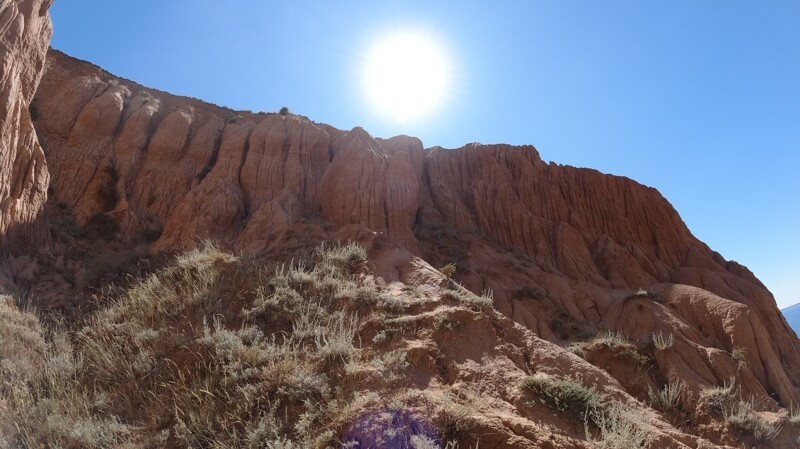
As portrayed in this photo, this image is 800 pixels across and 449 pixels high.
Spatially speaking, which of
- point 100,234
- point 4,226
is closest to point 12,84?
point 4,226

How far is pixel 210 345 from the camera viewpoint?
597 cm

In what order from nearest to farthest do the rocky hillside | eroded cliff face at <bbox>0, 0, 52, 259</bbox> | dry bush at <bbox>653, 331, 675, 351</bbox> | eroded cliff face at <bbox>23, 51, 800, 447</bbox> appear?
the rocky hillside, eroded cliff face at <bbox>0, 0, 52, 259</bbox>, dry bush at <bbox>653, 331, 675, 351</bbox>, eroded cliff face at <bbox>23, 51, 800, 447</bbox>

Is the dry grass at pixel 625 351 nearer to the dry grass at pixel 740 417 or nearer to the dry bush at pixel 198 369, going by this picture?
the dry grass at pixel 740 417

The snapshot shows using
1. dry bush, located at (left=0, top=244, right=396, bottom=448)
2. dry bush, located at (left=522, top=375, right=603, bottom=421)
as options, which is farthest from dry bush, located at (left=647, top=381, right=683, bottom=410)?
dry bush, located at (left=0, top=244, right=396, bottom=448)

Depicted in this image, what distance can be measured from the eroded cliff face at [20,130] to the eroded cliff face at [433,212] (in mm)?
1689

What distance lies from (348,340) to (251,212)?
15.4 m

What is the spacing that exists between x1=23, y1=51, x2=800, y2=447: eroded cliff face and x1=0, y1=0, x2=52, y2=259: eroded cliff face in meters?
1.69

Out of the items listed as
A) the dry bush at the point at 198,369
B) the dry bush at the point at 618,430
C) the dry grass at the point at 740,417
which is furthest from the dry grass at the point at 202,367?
the dry grass at the point at 740,417

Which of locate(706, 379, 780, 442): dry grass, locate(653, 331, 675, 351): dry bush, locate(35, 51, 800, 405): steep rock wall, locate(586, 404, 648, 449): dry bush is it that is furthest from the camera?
locate(35, 51, 800, 405): steep rock wall

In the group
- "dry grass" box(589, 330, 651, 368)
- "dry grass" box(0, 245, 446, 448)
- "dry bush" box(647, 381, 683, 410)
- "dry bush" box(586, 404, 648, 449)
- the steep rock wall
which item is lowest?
"dry grass" box(0, 245, 446, 448)

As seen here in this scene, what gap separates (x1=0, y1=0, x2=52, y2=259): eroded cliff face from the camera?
36.9ft

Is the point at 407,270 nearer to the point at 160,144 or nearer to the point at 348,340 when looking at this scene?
the point at 348,340

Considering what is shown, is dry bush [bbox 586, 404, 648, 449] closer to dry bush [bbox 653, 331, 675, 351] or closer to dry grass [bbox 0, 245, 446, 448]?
dry grass [bbox 0, 245, 446, 448]

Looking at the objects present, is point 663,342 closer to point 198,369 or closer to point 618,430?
point 618,430
